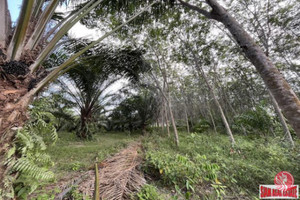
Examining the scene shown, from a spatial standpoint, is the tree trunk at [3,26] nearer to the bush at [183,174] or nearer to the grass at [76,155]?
the grass at [76,155]

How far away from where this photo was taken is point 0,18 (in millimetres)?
948

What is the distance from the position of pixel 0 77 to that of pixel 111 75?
151 inches

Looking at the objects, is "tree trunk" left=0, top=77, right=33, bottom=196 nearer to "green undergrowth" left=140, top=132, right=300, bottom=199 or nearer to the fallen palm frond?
the fallen palm frond

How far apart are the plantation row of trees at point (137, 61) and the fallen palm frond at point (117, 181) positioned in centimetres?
80

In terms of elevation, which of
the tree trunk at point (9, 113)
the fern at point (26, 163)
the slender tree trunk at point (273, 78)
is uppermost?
the slender tree trunk at point (273, 78)

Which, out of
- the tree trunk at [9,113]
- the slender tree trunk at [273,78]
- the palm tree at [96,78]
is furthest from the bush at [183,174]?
the palm tree at [96,78]

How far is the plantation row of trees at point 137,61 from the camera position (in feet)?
3.14

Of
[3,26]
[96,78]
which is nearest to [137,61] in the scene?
[96,78]

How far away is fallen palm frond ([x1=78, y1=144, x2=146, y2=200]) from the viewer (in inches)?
50.3

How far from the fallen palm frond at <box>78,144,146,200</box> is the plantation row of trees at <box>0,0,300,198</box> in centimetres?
80

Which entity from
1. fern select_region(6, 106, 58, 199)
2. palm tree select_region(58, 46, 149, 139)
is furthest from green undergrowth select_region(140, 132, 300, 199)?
palm tree select_region(58, 46, 149, 139)

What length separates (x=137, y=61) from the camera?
409 cm

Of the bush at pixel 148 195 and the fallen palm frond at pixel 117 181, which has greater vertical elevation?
the fallen palm frond at pixel 117 181

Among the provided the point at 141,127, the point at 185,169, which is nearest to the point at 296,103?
the point at 185,169
